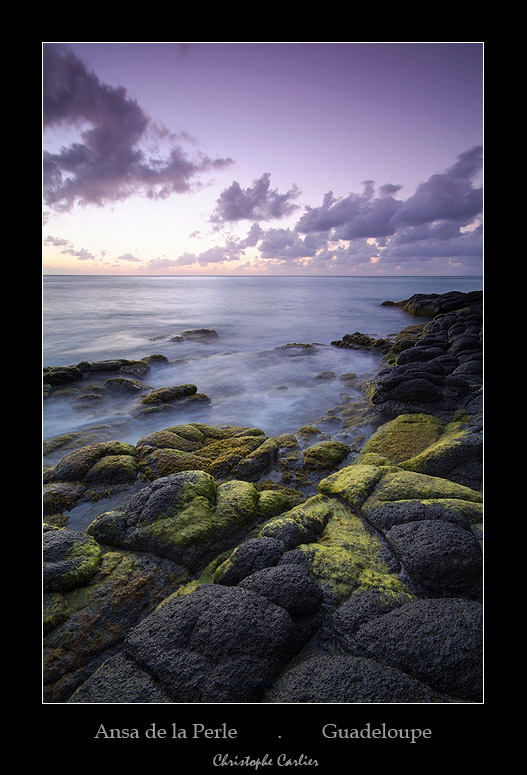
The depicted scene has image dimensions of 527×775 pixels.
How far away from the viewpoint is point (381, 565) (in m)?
3.06

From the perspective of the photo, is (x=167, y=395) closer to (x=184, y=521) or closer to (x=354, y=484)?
(x=184, y=521)

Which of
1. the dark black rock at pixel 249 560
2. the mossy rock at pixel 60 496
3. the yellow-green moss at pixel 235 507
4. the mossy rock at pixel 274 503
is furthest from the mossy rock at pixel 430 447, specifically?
the mossy rock at pixel 60 496

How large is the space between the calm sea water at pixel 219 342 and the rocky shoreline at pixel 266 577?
2.18 metres

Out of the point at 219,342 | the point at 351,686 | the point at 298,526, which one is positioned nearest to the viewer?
the point at 351,686

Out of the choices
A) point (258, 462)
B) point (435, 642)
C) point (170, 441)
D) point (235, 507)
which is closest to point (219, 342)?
point (170, 441)

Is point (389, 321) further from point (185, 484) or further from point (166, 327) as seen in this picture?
point (185, 484)

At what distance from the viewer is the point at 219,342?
1430 cm

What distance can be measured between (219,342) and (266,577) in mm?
12223

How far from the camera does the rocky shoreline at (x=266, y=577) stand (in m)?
2.18

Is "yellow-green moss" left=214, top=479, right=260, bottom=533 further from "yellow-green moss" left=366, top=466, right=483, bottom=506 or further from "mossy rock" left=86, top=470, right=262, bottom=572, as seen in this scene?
"yellow-green moss" left=366, top=466, right=483, bottom=506

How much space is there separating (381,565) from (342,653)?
2.97ft

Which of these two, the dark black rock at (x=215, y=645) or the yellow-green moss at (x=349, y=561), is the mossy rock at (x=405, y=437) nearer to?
the yellow-green moss at (x=349, y=561)
